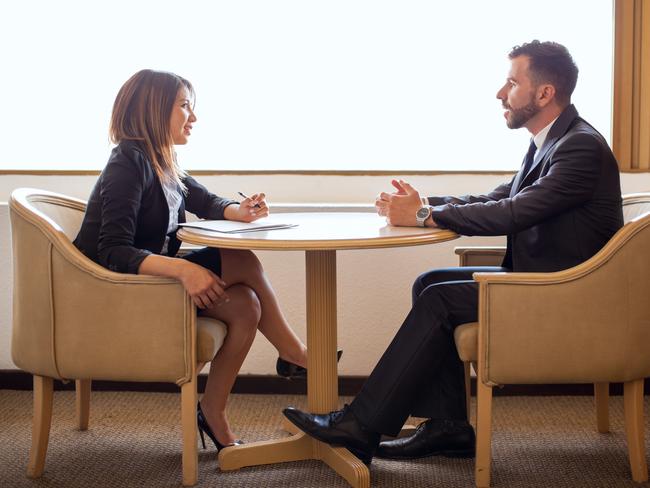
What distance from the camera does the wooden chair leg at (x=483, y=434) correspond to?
2547 mm

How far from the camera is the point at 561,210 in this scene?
104 inches

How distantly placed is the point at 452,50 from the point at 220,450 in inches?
74.1

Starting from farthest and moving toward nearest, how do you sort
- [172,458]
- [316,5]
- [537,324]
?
[316,5] < [172,458] < [537,324]

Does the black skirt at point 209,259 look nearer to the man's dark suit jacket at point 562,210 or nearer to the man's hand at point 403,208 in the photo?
the man's hand at point 403,208

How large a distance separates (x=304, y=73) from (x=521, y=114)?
1113mm

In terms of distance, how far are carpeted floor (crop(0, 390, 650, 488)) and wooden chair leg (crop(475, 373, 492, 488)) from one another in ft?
0.32

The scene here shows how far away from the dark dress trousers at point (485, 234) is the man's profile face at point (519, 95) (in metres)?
0.22

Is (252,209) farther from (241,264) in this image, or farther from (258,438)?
(258,438)

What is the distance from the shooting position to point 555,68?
288cm

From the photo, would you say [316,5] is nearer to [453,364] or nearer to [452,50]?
[452,50]

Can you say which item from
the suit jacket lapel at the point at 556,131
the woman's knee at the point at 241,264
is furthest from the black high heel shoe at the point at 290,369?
the suit jacket lapel at the point at 556,131

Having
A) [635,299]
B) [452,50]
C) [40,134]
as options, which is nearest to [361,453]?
[635,299]

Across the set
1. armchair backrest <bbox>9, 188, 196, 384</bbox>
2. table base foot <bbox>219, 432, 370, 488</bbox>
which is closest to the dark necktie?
table base foot <bbox>219, 432, 370, 488</bbox>

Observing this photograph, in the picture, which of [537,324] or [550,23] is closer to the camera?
[537,324]
